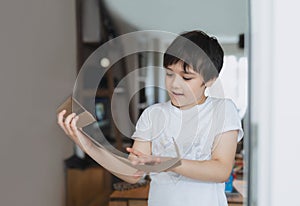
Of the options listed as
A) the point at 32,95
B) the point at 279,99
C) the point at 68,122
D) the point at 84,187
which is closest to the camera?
the point at 279,99

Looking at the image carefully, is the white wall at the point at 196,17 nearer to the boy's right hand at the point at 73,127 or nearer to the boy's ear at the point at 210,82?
the boy's ear at the point at 210,82

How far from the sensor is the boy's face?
22.3 inches

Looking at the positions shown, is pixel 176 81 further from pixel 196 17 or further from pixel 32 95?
pixel 32 95

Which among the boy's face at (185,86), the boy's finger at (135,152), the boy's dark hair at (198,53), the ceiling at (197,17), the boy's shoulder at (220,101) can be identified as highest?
the ceiling at (197,17)

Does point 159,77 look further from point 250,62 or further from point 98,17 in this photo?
point 98,17

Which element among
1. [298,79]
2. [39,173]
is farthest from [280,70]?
[39,173]

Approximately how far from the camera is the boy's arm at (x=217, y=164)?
0.55 m

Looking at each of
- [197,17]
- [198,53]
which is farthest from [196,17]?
[198,53]

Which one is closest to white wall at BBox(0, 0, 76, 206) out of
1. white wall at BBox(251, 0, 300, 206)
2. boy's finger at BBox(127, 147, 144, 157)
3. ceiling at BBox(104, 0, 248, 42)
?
ceiling at BBox(104, 0, 248, 42)

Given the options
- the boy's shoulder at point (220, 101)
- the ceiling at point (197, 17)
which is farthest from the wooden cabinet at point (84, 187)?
the boy's shoulder at point (220, 101)

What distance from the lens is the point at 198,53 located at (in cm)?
57

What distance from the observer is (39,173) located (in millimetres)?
1127

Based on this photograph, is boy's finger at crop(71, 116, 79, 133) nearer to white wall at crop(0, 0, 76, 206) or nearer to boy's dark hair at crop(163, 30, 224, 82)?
boy's dark hair at crop(163, 30, 224, 82)

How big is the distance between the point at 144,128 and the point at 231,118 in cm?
15
